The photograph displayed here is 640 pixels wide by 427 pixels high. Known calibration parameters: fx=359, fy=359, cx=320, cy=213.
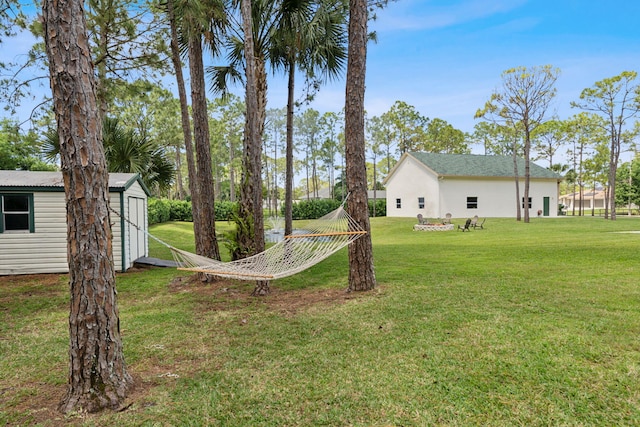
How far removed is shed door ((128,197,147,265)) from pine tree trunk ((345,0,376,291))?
14.4 feet

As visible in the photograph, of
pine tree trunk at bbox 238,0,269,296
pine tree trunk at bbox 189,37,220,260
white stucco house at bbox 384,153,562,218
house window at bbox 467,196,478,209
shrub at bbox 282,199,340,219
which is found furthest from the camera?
shrub at bbox 282,199,340,219

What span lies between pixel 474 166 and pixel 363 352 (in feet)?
64.4

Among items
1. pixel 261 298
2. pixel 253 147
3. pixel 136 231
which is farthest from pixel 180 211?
pixel 261 298

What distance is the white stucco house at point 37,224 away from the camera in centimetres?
660

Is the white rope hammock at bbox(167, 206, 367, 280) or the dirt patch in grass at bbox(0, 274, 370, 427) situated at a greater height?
the white rope hammock at bbox(167, 206, 367, 280)

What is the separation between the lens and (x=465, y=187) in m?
19.2

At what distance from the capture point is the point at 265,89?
683 cm

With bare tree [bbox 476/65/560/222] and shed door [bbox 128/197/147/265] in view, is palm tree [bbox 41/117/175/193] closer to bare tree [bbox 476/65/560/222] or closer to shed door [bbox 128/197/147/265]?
shed door [bbox 128/197/147/265]

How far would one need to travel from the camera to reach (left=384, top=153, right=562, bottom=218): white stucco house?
1892cm

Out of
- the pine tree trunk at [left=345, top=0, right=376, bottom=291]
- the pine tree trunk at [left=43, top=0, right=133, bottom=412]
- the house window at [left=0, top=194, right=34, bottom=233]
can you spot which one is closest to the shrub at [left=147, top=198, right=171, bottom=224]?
the house window at [left=0, top=194, right=34, bottom=233]

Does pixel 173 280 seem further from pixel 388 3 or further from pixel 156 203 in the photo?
pixel 156 203

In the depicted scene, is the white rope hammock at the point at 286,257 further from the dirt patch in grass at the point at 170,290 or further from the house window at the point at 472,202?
the house window at the point at 472,202

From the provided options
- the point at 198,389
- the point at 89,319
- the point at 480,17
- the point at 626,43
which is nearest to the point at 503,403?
the point at 198,389

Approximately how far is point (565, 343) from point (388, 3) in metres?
6.13
